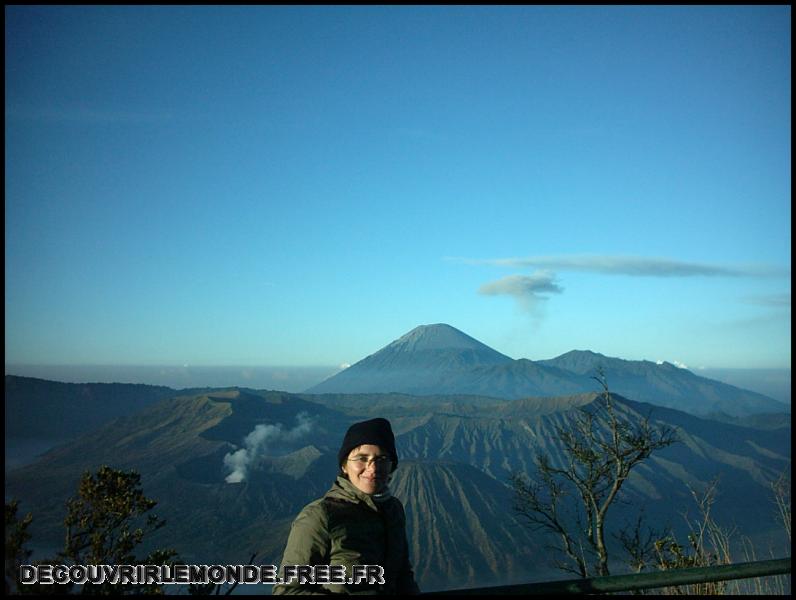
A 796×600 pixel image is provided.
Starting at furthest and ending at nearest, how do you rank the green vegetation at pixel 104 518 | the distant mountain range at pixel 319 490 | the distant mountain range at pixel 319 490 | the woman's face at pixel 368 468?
the distant mountain range at pixel 319 490, the distant mountain range at pixel 319 490, the green vegetation at pixel 104 518, the woman's face at pixel 368 468

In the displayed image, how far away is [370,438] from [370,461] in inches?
4.6

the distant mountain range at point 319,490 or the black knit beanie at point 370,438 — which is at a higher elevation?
the black knit beanie at point 370,438

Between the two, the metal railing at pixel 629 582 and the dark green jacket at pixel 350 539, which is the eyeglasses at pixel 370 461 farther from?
the metal railing at pixel 629 582

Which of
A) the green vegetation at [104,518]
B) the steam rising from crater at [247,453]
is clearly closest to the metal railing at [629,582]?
the green vegetation at [104,518]

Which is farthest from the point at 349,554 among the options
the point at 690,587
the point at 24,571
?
the point at 690,587

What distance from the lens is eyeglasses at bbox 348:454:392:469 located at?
3.04 meters

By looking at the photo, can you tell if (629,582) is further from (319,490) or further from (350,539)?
(319,490)

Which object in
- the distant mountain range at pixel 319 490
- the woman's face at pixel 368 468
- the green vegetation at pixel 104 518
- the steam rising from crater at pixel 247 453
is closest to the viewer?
the woman's face at pixel 368 468

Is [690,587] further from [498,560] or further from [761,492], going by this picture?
[761,492]

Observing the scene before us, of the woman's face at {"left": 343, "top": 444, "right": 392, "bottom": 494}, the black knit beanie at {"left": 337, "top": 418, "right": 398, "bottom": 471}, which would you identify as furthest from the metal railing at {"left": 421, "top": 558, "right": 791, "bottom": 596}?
the black knit beanie at {"left": 337, "top": 418, "right": 398, "bottom": 471}

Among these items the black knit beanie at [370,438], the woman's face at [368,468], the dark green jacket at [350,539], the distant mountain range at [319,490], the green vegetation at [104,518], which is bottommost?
the distant mountain range at [319,490]

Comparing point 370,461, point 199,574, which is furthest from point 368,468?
point 199,574

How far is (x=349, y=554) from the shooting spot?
2.73 m

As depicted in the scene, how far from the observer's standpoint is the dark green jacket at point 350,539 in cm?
265
